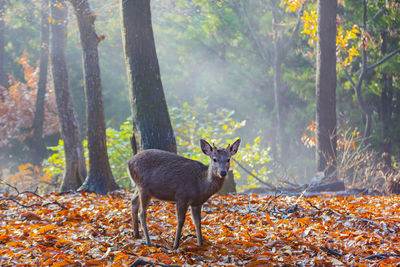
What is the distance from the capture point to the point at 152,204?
8.06 meters

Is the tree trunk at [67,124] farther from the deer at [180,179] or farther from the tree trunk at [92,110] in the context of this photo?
the deer at [180,179]

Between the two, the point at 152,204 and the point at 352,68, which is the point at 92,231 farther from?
the point at 352,68

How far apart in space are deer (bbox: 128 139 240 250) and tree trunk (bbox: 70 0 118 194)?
4286 mm

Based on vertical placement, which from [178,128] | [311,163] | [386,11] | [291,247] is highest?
[386,11]

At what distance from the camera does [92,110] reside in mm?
10156

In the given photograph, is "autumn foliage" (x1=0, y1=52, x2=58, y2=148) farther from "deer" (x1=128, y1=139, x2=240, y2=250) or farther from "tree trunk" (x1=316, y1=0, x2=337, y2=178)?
"deer" (x1=128, y1=139, x2=240, y2=250)

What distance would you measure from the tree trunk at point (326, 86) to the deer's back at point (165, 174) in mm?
7682

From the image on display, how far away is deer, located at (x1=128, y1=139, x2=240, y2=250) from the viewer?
5492 millimetres

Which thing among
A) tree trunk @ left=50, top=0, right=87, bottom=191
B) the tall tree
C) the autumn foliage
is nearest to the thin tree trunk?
the tall tree

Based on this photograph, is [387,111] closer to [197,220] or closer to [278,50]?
[278,50]

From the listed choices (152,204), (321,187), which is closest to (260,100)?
(321,187)

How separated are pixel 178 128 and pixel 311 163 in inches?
369

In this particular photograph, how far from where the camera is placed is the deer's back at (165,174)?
561cm

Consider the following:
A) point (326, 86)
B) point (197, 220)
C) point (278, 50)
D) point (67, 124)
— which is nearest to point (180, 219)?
point (197, 220)
